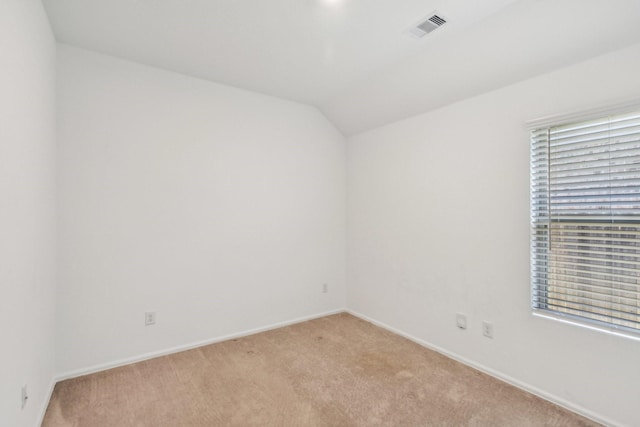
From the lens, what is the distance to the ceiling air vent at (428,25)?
208 centimetres

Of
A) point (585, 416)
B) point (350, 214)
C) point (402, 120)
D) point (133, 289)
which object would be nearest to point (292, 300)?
point (350, 214)

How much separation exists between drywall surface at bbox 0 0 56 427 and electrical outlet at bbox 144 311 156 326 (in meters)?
0.64

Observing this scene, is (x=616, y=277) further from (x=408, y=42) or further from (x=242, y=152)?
(x=242, y=152)

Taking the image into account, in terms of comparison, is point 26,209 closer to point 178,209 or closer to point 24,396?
point 24,396

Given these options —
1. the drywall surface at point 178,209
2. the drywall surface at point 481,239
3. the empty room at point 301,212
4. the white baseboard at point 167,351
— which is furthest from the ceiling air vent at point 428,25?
the white baseboard at point 167,351

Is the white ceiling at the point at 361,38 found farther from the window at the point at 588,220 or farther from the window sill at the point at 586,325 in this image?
the window sill at the point at 586,325

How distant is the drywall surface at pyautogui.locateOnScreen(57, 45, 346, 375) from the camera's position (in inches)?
99.0

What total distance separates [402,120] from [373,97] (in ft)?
1.33

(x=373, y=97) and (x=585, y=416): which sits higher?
(x=373, y=97)

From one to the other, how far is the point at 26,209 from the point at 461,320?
3.19 meters

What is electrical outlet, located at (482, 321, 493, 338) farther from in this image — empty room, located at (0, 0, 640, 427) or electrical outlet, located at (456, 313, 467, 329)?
electrical outlet, located at (456, 313, 467, 329)

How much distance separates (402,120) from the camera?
11.0 feet

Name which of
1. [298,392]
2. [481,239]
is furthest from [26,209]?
[481,239]

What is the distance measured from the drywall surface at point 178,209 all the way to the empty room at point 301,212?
18 millimetres
